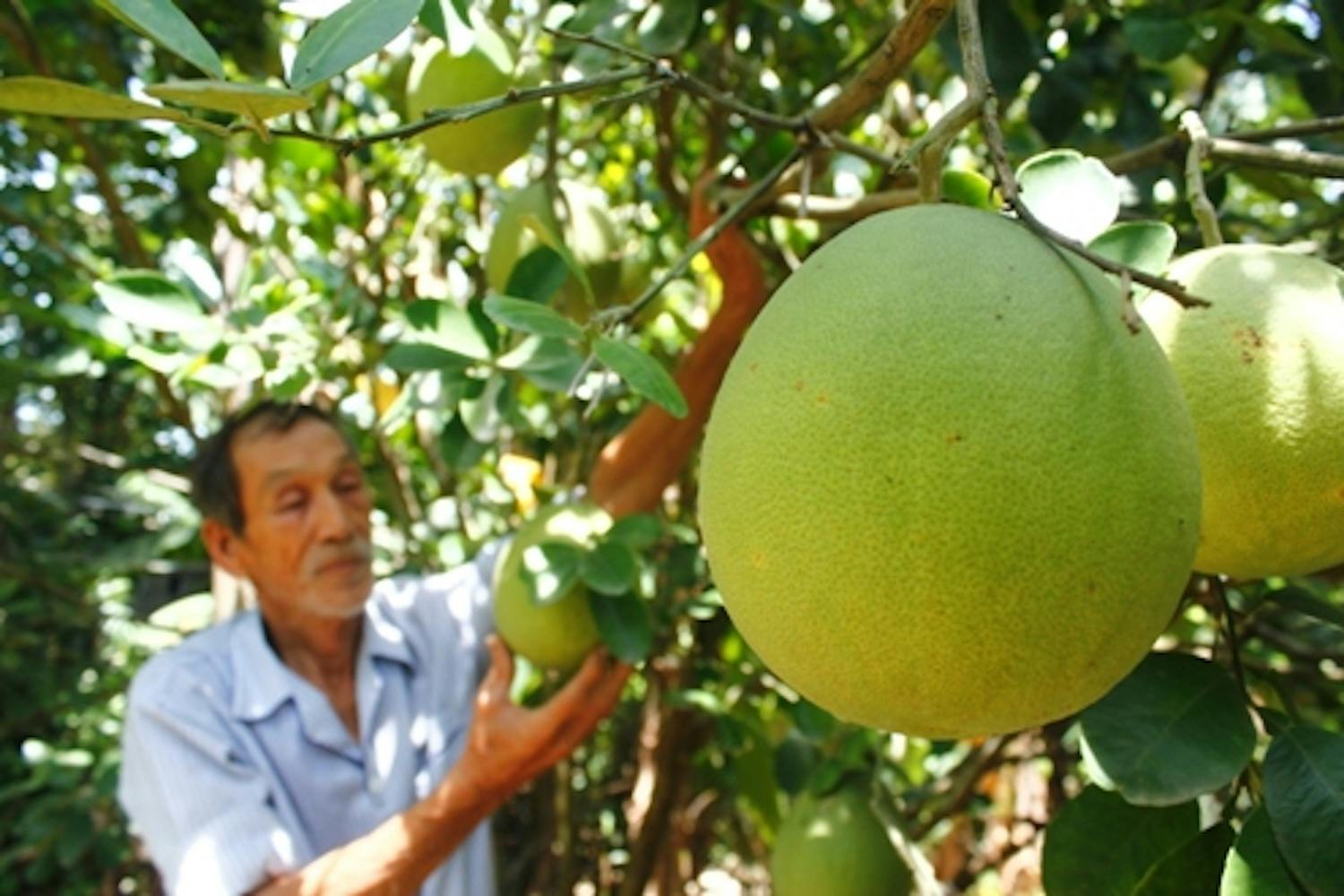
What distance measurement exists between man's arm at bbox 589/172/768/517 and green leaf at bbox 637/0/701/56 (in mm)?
149

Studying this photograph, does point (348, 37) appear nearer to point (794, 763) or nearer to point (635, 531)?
point (635, 531)

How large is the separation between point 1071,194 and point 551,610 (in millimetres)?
830

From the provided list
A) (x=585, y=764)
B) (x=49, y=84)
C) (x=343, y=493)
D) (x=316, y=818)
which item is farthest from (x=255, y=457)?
(x=49, y=84)

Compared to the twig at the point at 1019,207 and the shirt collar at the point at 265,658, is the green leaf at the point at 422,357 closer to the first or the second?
the twig at the point at 1019,207

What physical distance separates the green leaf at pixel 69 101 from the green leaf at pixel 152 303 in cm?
70

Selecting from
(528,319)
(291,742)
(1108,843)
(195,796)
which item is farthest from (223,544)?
(1108,843)

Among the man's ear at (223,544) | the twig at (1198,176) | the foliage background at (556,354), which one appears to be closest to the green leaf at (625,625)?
the foliage background at (556,354)

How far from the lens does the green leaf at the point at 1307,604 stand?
0.85 m

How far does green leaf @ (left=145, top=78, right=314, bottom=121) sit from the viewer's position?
64 cm

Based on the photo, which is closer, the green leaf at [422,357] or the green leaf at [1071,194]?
the green leaf at [1071,194]

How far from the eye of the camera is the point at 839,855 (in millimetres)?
1315

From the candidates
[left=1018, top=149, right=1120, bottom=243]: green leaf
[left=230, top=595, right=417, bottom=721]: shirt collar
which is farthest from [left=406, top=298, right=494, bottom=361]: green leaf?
[left=230, top=595, right=417, bottom=721]: shirt collar

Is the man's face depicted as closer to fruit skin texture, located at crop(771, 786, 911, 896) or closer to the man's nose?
the man's nose

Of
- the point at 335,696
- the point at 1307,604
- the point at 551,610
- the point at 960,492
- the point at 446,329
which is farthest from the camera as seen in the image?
the point at 335,696
